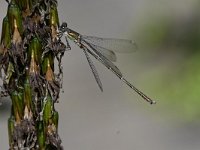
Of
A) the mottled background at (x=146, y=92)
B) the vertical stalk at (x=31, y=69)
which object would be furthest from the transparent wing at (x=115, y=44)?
the vertical stalk at (x=31, y=69)

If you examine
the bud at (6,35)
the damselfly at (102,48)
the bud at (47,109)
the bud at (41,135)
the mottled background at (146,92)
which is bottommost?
the bud at (41,135)

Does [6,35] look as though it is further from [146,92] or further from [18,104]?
[146,92]

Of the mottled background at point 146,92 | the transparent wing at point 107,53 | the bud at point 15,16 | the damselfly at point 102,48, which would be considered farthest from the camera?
the mottled background at point 146,92

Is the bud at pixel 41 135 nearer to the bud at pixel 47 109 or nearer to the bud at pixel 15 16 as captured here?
the bud at pixel 47 109

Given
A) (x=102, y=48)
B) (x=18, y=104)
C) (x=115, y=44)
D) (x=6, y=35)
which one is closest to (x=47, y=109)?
(x=18, y=104)

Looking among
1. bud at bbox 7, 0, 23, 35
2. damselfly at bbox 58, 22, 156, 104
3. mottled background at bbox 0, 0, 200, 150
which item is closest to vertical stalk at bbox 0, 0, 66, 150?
bud at bbox 7, 0, 23, 35

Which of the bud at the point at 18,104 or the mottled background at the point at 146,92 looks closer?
the bud at the point at 18,104

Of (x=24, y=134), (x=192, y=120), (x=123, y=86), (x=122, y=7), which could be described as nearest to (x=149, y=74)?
(x=123, y=86)

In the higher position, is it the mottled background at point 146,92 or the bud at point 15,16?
the mottled background at point 146,92
